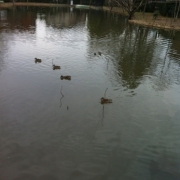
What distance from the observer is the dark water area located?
6453 mm

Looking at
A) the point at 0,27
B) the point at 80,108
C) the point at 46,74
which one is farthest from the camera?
the point at 0,27

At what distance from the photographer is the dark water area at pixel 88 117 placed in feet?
21.2

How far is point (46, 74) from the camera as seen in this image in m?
12.5

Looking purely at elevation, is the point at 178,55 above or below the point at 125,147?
above

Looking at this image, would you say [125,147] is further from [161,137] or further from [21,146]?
[21,146]

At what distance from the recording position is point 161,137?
7832mm

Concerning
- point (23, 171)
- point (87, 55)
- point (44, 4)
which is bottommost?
point (23, 171)

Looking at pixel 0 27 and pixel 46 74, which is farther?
pixel 0 27

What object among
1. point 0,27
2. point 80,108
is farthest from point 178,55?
point 0,27

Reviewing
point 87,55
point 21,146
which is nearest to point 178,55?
point 87,55

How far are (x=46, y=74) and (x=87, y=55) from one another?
4.84 meters

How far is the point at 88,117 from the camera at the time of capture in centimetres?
872

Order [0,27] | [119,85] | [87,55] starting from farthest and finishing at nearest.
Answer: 1. [0,27]
2. [87,55]
3. [119,85]

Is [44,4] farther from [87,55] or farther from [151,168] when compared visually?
[151,168]
